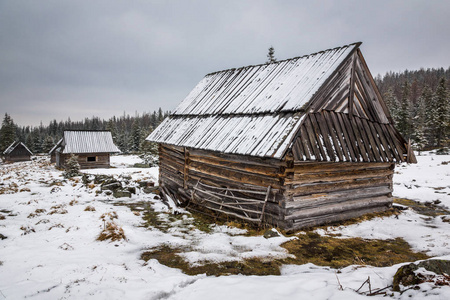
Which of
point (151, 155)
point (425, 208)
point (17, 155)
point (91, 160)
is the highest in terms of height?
point (17, 155)

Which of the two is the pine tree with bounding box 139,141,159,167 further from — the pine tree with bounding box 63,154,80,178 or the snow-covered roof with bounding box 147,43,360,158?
the snow-covered roof with bounding box 147,43,360,158

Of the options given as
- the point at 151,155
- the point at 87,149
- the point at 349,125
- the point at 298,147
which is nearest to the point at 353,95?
the point at 349,125

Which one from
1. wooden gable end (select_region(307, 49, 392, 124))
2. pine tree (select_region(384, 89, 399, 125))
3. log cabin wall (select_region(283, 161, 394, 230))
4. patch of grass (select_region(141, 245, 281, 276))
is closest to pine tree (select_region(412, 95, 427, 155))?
pine tree (select_region(384, 89, 399, 125))

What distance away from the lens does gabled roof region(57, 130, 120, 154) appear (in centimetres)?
3297

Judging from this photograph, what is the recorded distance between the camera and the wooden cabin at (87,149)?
3297cm

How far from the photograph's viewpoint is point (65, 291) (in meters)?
4.47

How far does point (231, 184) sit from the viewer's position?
9.81 m

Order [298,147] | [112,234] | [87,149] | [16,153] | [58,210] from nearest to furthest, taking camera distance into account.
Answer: [112,234]
[298,147]
[58,210]
[87,149]
[16,153]

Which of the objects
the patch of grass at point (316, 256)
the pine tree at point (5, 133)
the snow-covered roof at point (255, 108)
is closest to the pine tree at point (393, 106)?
the snow-covered roof at point (255, 108)

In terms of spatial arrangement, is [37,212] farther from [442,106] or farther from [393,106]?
[393,106]

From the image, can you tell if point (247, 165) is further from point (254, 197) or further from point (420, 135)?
point (420, 135)

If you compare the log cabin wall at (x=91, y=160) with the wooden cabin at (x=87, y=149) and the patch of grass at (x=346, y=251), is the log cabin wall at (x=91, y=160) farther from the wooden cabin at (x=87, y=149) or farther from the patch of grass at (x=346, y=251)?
the patch of grass at (x=346, y=251)

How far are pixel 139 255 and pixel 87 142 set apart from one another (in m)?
33.3

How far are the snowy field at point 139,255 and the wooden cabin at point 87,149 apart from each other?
22360 mm
